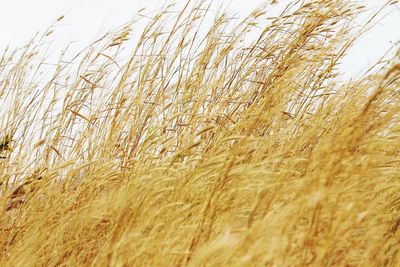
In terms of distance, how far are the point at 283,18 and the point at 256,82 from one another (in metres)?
0.43

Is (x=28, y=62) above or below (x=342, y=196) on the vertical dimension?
above

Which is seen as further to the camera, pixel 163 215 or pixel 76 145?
pixel 76 145

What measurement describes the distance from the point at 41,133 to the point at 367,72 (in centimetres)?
170

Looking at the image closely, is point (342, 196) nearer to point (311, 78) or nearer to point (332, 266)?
point (332, 266)

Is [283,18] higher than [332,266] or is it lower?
higher

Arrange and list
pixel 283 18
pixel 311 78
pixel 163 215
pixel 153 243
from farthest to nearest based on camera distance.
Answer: pixel 283 18 < pixel 311 78 < pixel 163 215 < pixel 153 243

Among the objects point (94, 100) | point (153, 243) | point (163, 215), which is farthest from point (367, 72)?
point (153, 243)

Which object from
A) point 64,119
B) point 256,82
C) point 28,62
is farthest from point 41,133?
point 256,82

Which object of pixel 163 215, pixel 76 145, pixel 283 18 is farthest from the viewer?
pixel 283 18

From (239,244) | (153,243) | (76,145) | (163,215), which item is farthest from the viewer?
(76,145)

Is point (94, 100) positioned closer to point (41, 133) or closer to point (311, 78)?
point (41, 133)

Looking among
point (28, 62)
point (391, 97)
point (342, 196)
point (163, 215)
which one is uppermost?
point (28, 62)

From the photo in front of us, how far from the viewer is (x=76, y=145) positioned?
8.82 feet

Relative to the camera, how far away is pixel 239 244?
1211mm
